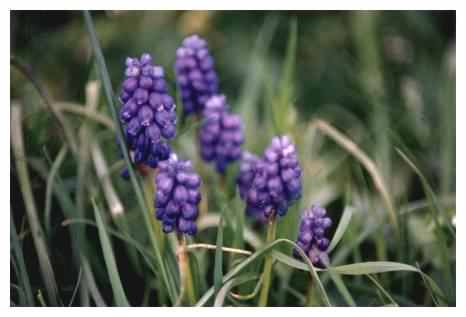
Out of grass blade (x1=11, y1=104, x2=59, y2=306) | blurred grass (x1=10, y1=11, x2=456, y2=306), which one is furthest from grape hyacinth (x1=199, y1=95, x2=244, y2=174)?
grass blade (x1=11, y1=104, x2=59, y2=306)

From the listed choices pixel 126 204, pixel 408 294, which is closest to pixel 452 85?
pixel 408 294

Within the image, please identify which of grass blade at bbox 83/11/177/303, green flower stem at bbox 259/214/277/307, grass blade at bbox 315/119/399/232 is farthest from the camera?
grass blade at bbox 315/119/399/232

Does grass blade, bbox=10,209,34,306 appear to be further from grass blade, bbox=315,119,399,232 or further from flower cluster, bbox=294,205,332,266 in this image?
grass blade, bbox=315,119,399,232

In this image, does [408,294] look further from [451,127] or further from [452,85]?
[452,85]

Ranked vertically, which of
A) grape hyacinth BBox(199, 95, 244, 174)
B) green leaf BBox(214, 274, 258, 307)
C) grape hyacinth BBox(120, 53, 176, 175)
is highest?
grape hyacinth BBox(120, 53, 176, 175)

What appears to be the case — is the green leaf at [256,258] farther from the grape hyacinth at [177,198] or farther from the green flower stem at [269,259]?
the grape hyacinth at [177,198]

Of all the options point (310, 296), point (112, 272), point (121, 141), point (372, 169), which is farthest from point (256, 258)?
point (372, 169)
